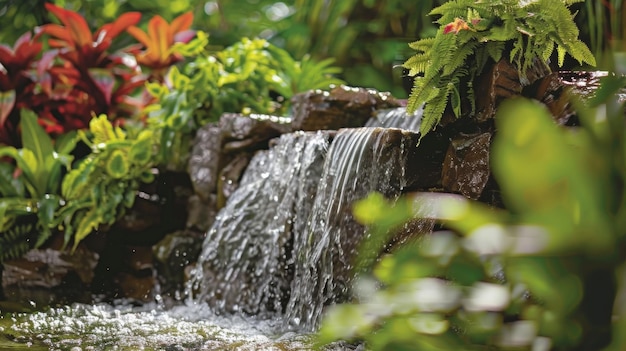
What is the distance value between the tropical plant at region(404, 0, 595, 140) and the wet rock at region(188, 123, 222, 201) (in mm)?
1922

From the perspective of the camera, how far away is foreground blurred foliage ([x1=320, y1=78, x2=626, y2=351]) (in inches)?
25.3

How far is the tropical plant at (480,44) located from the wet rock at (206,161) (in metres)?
1.92

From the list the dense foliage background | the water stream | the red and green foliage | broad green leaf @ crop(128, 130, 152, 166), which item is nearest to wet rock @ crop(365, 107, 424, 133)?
the water stream

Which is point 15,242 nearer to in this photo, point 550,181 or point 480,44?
point 480,44

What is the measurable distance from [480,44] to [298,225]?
1.42 metres

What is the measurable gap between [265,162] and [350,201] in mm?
956

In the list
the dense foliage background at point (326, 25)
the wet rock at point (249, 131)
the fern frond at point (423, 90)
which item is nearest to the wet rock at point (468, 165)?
the fern frond at point (423, 90)

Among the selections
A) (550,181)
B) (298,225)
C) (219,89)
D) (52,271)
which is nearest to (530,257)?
(550,181)

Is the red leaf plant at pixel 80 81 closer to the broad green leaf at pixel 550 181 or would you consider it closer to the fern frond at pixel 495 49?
the fern frond at pixel 495 49

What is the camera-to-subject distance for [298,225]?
3576mm

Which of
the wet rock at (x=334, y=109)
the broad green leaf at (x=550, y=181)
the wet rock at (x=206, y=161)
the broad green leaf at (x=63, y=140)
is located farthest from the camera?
the broad green leaf at (x=63, y=140)

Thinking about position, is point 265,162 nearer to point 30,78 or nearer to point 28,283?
point 28,283

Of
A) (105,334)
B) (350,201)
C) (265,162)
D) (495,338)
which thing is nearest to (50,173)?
(265,162)

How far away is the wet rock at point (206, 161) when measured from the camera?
439cm
